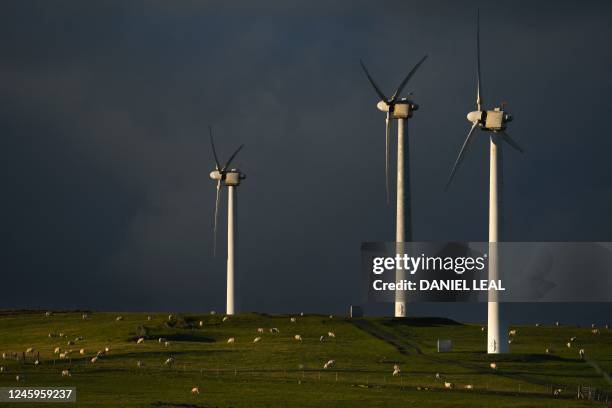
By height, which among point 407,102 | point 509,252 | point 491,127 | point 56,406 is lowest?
point 56,406

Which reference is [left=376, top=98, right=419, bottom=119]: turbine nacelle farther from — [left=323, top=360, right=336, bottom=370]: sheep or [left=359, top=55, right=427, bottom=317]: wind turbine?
[left=323, top=360, right=336, bottom=370]: sheep

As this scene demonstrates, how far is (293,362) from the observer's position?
417 feet

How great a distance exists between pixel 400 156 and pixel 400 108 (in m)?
8.64

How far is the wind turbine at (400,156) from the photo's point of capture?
171125 mm

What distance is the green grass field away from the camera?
313 feet

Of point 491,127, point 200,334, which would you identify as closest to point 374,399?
point 491,127

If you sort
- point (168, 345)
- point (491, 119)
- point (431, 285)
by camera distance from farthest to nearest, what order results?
1. point (431, 285)
2. point (168, 345)
3. point (491, 119)

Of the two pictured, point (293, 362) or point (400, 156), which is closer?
point (293, 362)

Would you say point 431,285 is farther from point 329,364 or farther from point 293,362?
point 329,364

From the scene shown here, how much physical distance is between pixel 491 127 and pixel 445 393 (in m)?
49.1

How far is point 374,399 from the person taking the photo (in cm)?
9319

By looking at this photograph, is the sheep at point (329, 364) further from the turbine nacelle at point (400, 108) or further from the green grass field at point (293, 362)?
the turbine nacelle at point (400, 108)

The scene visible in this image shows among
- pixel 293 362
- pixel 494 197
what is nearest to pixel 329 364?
pixel 293 362

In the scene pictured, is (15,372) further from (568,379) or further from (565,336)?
(565,336)
